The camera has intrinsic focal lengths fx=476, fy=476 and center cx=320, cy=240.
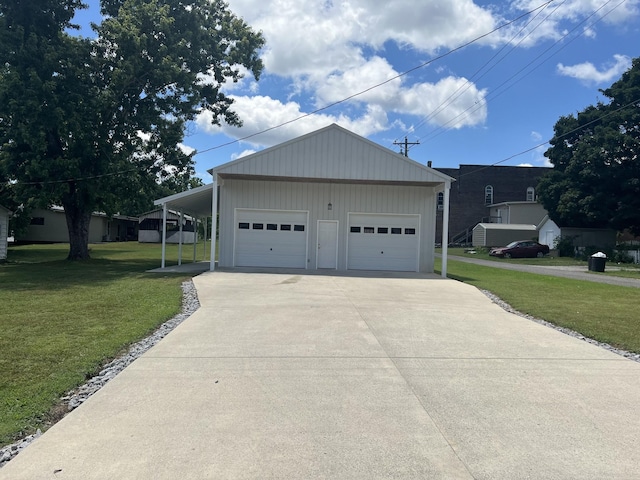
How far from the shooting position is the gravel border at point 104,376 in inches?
146

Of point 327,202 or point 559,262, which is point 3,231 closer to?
point 327,202

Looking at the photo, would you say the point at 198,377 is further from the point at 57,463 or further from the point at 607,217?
the point at 607,217

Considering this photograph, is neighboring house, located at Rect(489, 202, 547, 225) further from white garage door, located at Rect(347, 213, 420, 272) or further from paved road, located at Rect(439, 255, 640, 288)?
white garage door, located at Rect(347, 213, 420, 272)

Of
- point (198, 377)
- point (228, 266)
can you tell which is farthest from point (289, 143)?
point (198, 377)

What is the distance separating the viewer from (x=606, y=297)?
43.9 ft

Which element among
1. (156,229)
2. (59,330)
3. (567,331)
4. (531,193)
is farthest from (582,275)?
(156,229)

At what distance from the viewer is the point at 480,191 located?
55.7 metres

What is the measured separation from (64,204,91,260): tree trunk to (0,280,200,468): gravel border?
17873mm

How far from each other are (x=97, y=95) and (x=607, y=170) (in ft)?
109

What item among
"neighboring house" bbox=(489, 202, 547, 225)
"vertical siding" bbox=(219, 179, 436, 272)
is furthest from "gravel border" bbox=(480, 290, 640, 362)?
"neighboring house" bbox=(489, 202, 547, 225)

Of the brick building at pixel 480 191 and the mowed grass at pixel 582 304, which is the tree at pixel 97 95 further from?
the brick building at pixel 480 191

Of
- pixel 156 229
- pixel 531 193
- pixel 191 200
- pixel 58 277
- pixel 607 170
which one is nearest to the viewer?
pixel 58 277

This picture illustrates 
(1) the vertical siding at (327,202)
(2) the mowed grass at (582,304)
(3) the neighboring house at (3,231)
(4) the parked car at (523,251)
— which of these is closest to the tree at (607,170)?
(4) the parked car at (523,251)

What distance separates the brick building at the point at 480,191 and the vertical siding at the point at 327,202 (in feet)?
119
